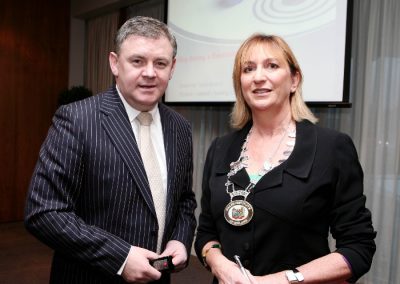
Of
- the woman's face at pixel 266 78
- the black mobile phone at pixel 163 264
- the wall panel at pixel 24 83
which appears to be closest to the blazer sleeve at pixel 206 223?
the black mobile phone at pixel 163 264

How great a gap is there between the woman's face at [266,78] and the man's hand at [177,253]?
24.1 inches

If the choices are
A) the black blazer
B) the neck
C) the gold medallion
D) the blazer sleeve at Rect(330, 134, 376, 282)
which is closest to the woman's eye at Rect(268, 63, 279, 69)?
the neck

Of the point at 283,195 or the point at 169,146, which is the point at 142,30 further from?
the point at 283,195

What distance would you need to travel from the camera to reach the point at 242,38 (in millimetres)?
3602

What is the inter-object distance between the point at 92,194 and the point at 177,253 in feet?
1.28

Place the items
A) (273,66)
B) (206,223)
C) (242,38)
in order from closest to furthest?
(273,66)
(206,223)
(242,38)

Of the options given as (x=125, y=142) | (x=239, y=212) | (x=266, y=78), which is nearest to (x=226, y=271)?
(x=239, y=212)

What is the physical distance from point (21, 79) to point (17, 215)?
1913 millimetres

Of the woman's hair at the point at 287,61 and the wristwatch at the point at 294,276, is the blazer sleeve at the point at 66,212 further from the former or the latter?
the woman's hair at the point at 287,61

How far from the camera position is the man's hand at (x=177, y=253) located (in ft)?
4.89

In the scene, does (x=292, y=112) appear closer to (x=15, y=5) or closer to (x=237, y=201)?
(x=237, y=201)

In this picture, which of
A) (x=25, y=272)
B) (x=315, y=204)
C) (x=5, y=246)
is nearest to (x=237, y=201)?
(x=315, y=204)

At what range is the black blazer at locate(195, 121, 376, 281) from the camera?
1.36 metres

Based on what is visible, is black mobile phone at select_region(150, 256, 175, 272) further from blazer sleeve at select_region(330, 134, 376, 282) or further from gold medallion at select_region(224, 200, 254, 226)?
blazer sleeve at select_region(330, 134, 376, 282)
